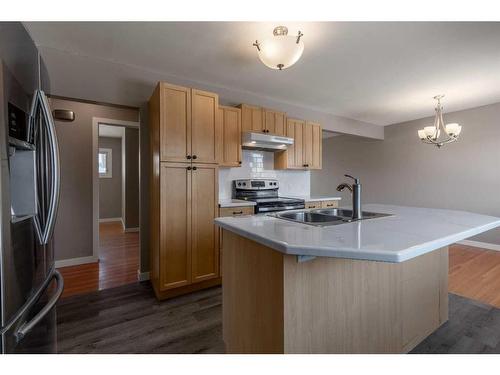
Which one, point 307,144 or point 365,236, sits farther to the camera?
point 307,144

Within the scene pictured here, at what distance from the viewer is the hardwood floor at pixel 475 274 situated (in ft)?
7.87

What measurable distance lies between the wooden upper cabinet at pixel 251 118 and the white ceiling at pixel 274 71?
0.30 m

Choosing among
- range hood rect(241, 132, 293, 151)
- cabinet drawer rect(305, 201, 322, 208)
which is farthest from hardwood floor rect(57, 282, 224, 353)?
range hood rect(241, 132, 293, 151)

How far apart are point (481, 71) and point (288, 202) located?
2.58m

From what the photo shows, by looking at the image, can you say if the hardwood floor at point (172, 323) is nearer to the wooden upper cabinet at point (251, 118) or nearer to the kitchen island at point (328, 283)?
the kitchen island at point (328, 283)

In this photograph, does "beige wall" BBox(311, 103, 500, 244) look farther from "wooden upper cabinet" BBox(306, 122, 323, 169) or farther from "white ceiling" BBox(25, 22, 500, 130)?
"wooden upper cabinet" BBox(306, 122, 323, 169)

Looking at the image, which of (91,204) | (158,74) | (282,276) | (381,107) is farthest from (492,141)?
(91,204)

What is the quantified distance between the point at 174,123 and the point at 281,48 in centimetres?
119

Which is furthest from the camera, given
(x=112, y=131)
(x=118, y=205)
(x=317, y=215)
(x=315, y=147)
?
(x=118, y=205)

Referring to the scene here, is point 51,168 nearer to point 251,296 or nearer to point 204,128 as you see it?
point 251,296

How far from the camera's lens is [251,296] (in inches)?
48.8

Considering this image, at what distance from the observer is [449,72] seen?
267cm

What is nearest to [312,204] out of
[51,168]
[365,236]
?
[365,236]
